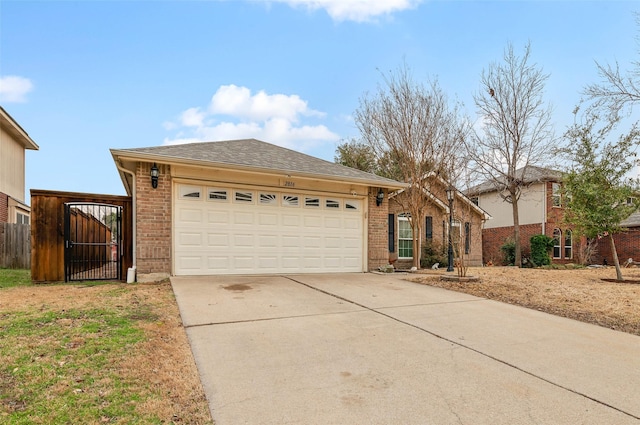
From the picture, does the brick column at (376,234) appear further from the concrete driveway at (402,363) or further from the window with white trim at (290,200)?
the concrete driveway at (402,363)

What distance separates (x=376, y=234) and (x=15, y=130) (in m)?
15.1

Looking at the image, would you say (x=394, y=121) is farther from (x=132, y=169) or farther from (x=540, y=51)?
(x=132, y=169)

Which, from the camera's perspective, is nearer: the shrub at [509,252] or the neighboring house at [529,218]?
the shrub at [509,252]

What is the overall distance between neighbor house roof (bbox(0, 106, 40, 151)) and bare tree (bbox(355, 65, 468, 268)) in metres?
13.9

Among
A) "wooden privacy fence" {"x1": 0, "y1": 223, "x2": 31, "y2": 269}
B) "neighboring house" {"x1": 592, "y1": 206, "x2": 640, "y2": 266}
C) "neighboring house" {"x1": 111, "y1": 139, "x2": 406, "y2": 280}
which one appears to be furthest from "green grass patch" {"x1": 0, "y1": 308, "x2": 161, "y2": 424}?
"neighboring house" {"x1": 592, "y1": 206, "x2": 640, "y2": 266}

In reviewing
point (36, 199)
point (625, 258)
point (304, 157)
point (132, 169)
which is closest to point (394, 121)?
point (304, 157)

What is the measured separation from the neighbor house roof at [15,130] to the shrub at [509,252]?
2255 centimetres

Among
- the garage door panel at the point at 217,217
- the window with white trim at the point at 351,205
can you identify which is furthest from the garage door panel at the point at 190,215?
the window with white trim at the point at 351,205

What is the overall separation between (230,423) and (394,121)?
12366mm

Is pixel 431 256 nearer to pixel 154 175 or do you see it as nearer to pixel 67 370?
pixel 154 175

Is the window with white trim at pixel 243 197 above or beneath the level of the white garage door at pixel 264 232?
above

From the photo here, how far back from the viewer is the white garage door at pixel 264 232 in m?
8.62

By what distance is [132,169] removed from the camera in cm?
870

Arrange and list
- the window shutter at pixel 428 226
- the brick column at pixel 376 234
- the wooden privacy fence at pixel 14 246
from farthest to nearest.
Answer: the window shutter at pixel 428 226
the wooden privacy fence at pixel 14 246
the brick column at pixel 376 234
